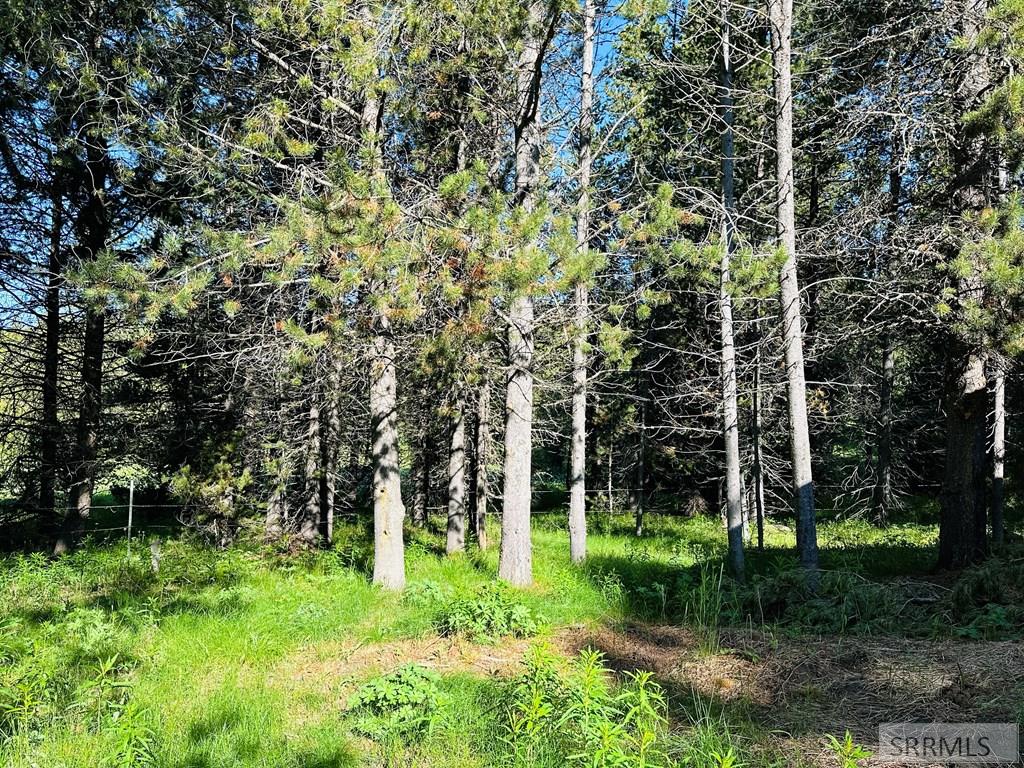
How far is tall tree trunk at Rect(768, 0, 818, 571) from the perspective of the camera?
280 inches

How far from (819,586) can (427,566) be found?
537 centimetres

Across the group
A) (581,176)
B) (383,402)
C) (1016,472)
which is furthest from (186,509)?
(1016,472)

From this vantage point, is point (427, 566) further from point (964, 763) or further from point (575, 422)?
point (964, 763)

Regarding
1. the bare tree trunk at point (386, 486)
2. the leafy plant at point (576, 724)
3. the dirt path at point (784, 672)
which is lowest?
the dirt path at point (784, 672)

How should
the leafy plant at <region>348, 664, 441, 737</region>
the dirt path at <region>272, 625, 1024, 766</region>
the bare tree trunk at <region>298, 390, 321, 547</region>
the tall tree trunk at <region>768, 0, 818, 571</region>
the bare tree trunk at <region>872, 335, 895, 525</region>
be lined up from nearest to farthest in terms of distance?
the leafy plant at <region>348, 664, 441, 737</region> → the dirt path at <region>272, 625, 1024, 766</region> → the tall tree trunk at <region>768, 0, 818, 571</region> → the bare tree trunk at <region>298, 390, 321, 547</region> → the bare tree trunk at <region>872, 335, 895, 525</region>

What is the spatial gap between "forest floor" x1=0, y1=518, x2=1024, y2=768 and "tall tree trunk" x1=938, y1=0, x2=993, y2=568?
2.31ft

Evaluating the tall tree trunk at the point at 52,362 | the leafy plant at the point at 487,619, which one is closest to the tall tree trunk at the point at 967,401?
the leafy plant at the point at 487,619

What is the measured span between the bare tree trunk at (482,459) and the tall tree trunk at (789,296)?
5.68 m

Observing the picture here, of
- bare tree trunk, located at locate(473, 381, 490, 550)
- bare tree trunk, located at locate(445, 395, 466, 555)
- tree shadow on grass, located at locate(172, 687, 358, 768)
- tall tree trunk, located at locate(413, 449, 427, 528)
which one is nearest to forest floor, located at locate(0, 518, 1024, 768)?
tree shadow on grass, located at locate(172, 687, 358, 768)

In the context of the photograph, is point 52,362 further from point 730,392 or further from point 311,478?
point 730,392

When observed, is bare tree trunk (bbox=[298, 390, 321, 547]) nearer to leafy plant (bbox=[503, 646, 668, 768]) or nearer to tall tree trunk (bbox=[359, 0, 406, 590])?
tall tree trunk (bbox=[359, 0, 406, 590])

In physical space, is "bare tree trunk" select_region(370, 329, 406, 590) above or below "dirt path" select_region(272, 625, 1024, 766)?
above

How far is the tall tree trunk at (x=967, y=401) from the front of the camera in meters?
7.53

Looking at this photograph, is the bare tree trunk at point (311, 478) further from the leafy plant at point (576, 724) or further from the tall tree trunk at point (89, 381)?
the leafy plant at point (576, 724)
